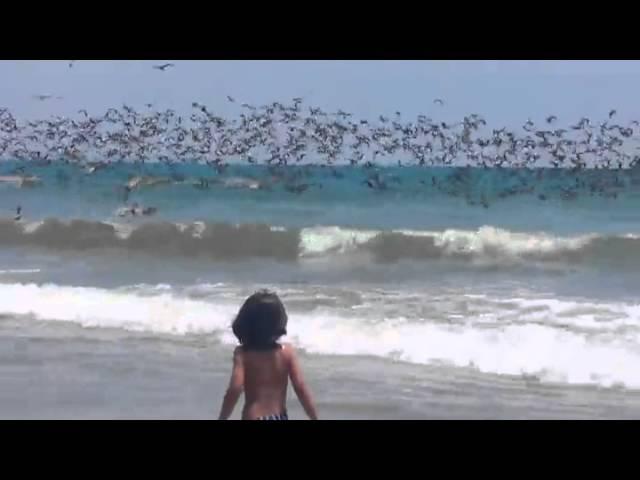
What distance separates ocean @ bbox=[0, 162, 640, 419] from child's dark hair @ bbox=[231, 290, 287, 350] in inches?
43.6

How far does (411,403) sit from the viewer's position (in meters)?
4.38

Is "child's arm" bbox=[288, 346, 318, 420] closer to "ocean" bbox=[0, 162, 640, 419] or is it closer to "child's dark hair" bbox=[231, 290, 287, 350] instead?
"child's dark hair" bbox=[231, 290, 287, 350]

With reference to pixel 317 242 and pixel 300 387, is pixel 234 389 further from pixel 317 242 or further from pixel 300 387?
pixel 317 242

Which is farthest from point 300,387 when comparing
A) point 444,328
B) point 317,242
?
point 317,242

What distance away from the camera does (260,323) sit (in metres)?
3.12

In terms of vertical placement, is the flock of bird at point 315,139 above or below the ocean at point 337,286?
above

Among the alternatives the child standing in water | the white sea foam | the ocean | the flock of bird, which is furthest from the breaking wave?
the child standing in water

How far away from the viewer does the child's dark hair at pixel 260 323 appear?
310 centimetres

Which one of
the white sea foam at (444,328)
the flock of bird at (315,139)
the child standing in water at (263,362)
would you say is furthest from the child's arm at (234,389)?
the flock of bird at (315,139)

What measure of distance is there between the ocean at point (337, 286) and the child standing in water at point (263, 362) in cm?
105

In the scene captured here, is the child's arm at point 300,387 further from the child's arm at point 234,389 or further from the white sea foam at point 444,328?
the white sea foam at point 444,328

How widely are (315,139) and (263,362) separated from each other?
2.85 meters

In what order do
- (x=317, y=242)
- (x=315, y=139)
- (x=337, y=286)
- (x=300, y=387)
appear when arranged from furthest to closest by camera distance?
1. (x=317, y=242)
2. (x=337, y=286)
3. (x=315, y=139)
4. (x=300, y=387)

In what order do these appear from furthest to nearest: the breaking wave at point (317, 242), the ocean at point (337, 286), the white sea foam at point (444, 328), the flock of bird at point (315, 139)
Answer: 1. the breaking wave at point (317, 242)
2. the flock of bird at point (315, 139)
3. the white sea foam at point (444, 328)
4. the ocean at point (337, 286)
